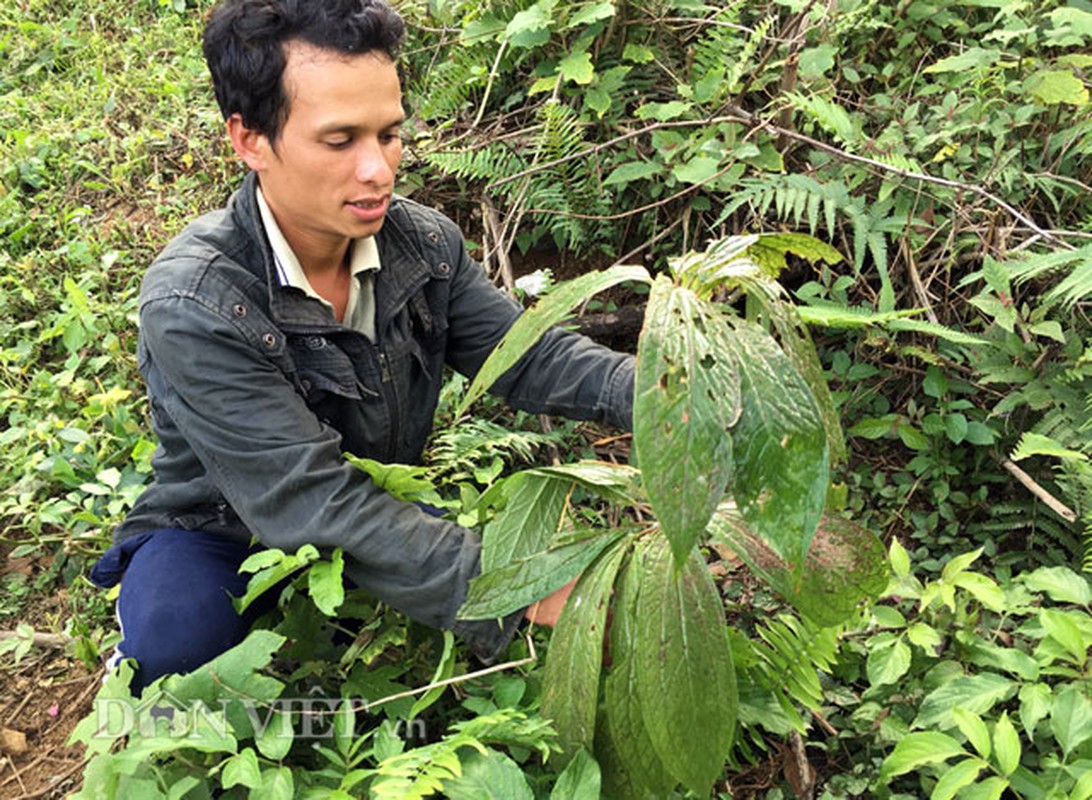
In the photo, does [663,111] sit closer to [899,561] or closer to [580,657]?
[899,561]

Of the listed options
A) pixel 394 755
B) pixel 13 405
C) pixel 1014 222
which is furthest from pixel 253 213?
pixel 1014 222

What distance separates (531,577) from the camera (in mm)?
1614

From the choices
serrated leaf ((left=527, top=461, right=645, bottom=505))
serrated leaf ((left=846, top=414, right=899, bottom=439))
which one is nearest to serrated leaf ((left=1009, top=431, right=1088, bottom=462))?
serrated leaf ((left=846, top=414, right=899, bottom=439))

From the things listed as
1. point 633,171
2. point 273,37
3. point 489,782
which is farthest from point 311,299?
point 633,171

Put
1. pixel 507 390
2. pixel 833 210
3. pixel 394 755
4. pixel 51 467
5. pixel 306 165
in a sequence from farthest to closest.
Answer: pixel 51 467
pixel 833 210
pixel 507 390
pixel 306 165
pixel 394 755

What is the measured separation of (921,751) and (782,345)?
807mm

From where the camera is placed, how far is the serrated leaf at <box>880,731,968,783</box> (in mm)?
A: 1720

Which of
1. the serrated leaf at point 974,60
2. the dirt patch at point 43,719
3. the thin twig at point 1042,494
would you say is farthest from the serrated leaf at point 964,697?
the dirt patch at point 43,719

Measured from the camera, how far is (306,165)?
77.8 inches

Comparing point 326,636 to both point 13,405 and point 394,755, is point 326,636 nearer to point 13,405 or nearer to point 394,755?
point 394,755

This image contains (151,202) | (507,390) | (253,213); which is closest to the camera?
(253,213)

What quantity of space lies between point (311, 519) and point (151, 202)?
292 cm

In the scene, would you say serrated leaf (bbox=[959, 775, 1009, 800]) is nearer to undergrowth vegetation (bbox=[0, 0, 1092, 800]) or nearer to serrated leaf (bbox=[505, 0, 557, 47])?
undergrowth vegetation (bbox=[0, 0, 1092, 800])

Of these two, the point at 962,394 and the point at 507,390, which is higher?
the point at 507,390
